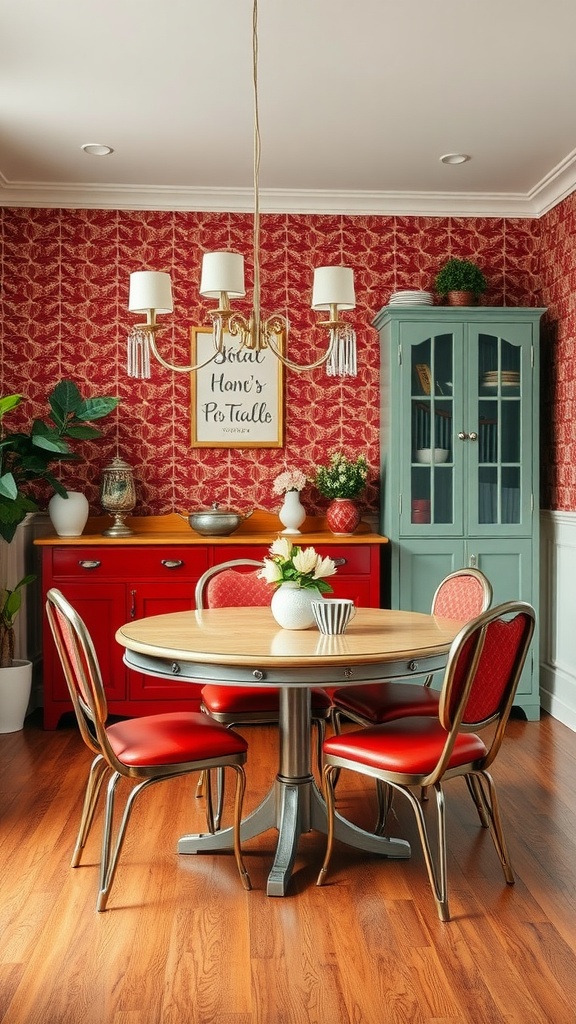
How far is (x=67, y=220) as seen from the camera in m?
5.01

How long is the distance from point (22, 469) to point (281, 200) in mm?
1996

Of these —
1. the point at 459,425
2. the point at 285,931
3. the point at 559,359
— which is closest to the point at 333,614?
the point at 285,931

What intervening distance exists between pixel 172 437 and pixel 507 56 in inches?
101

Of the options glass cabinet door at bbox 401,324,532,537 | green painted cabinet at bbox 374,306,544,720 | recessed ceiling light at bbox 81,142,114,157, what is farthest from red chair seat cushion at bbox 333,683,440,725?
recessed ceiling light at bbox 81,142,114,157

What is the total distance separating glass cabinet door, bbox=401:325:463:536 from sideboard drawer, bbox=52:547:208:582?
1.11 meters

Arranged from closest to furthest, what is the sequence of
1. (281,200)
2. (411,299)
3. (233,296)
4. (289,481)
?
(233,296)
(411,299)
(289,481)
(281,200)

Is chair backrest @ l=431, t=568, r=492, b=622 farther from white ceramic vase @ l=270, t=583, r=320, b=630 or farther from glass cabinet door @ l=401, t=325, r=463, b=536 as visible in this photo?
glass cabinet door @ l=401, t=325, r=463, b=536

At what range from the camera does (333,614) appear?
287 centimetres

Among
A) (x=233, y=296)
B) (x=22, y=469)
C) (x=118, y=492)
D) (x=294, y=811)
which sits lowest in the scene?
(x=294, y=811)

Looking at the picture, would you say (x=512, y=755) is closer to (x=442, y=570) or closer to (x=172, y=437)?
(x=442, y=570)

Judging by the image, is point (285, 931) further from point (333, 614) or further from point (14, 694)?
point (14, 694)

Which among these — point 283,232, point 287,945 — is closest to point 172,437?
point 283,232

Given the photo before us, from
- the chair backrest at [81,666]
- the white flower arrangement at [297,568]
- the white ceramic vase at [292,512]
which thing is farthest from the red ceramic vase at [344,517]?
the chair backrest at [81,666]

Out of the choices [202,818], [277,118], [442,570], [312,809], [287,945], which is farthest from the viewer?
[442,570]
